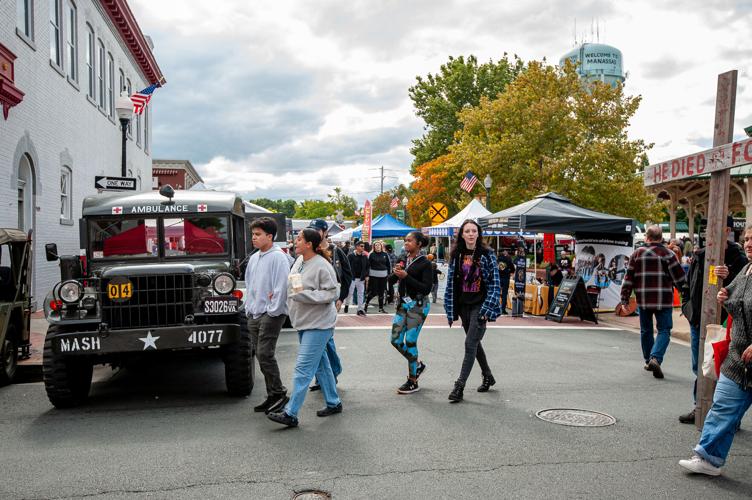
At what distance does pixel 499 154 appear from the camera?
102 ft

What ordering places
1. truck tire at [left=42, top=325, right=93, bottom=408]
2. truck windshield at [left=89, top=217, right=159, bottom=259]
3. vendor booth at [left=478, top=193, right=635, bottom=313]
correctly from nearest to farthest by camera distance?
truck tire at [left=42, top=325, right=93, bottom=408]
truck windshield at [left=89, top=217, right=159, bottom=259]
vendor booth at [left=478, top=193, right=635, bottom=313]

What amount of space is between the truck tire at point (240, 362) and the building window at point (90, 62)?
662 inches

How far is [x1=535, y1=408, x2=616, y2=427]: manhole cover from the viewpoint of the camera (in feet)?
20.9

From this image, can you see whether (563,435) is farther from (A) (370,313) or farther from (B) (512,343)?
(A) (370,313)

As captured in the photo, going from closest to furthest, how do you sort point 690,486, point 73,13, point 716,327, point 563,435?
point 690,486
point 716,327
point 563,435
point 73,13

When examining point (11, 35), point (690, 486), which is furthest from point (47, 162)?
point (690, 486)

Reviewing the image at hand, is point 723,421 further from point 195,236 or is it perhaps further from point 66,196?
point 66,196

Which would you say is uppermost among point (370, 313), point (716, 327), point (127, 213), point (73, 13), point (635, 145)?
point (73, 13)

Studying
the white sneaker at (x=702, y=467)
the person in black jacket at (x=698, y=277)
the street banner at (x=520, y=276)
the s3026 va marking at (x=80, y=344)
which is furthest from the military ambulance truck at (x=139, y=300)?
the street banner at (x=520, y=276)

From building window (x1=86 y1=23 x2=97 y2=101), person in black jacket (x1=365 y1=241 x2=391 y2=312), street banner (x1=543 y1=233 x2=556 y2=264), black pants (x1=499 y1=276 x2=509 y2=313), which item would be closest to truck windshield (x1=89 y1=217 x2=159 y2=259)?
person in black jacket (x1=365 y1=241 x2=391 y2=312)

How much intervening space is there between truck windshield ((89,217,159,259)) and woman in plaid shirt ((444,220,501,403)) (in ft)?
11.7

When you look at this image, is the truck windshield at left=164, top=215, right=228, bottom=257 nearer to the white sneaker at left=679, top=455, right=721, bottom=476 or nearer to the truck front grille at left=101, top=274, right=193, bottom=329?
the truck front grille at left=101, top=274, right=193, bottom=329

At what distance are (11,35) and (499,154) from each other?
21.1 meters

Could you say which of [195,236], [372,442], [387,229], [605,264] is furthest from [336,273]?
[387,229]
